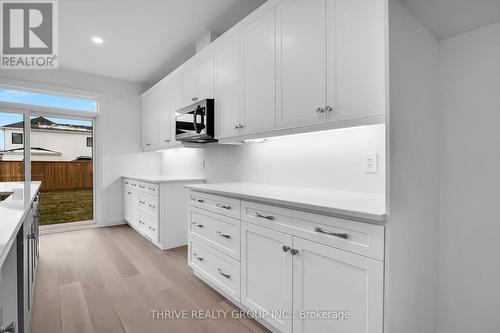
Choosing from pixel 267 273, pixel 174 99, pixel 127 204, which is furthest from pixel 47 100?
pixel 267 273

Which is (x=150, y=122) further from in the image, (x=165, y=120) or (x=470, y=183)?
(x=470, y=183)

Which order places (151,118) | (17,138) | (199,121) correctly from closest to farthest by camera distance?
(199,121) → (17,138) → (151,118)

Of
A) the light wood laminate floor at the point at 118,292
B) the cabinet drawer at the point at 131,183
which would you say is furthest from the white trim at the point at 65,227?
the cabinet drawer at the point at 131,183

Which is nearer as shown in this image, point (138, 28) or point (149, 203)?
point (138, 28)

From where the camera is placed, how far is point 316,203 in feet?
4.52

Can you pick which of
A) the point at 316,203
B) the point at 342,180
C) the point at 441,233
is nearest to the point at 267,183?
the point at 342,180

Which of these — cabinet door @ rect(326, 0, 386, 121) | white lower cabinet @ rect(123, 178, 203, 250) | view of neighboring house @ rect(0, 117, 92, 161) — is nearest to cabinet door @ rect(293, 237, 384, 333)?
cabinet door @ rect(326, 0, 386, 121)

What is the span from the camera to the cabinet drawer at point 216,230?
1.96 meters

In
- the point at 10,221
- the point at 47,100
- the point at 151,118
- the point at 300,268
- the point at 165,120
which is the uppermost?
the point at 47,100

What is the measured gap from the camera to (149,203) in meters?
3.59

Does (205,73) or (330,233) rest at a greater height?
(205,73)

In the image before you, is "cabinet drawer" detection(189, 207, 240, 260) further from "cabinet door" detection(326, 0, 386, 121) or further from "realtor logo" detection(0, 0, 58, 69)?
"realtor logo" detection(0, 0, 58, 69)

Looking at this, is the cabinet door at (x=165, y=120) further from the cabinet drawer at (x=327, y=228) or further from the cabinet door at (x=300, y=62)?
the cabinet drawer at (x=327, y=228)

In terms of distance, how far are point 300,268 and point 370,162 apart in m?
0.85
